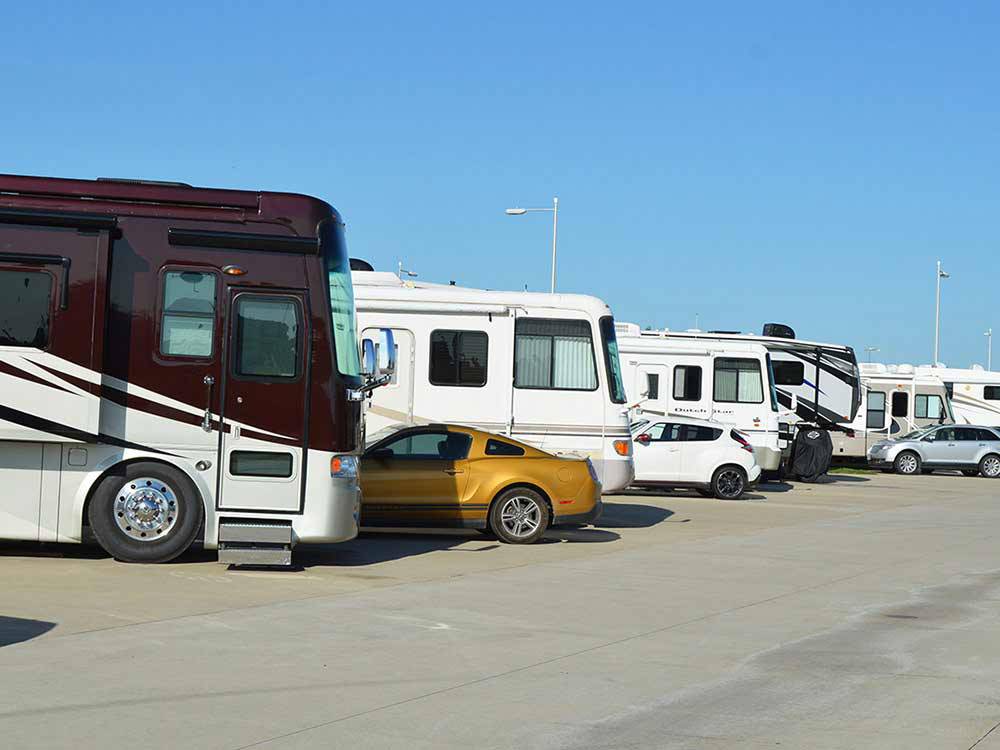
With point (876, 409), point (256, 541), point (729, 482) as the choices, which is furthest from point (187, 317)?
point (876, 409)

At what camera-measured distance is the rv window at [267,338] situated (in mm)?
13516

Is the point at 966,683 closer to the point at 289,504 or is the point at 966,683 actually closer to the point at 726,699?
the point at 726,699

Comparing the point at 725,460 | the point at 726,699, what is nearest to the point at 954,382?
the point at 725,460

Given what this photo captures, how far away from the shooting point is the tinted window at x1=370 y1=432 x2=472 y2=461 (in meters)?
17.0

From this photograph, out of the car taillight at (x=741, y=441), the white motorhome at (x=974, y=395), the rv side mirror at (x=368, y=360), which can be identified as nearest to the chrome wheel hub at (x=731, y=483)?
the car taillight at (x=741, y=441)

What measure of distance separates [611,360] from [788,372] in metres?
15.9

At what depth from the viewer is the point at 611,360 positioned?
65.6 feet

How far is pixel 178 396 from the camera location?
13.4m

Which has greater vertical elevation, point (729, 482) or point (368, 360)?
point (368, 360)

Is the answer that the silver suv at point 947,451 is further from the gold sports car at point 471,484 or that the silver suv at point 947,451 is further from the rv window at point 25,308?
the rv window at point 25,308

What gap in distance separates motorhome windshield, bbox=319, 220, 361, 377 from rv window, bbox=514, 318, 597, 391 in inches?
231

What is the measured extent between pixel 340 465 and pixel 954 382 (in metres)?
40.2

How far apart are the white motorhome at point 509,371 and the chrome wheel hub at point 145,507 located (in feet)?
20.7

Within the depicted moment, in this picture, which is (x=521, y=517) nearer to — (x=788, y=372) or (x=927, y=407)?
(x=788, y=372)
